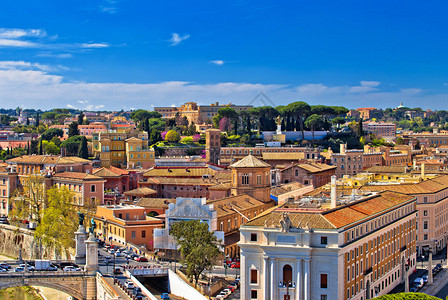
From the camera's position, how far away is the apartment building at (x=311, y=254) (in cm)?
3922

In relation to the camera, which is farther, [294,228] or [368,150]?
[368,150]

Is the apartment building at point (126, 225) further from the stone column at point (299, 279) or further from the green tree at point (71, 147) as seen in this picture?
the green tree at point (71, 147)

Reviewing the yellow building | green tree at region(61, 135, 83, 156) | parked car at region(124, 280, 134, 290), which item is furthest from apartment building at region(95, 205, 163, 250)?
green tree at region(61, 135, 83, 156)

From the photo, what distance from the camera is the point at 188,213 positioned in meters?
57.3

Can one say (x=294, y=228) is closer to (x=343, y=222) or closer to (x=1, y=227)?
(x=343, y=222)

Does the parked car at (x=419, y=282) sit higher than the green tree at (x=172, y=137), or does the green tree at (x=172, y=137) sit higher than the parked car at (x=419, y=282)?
the green tree at (x=172, y=137)

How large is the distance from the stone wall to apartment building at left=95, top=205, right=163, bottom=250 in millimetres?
4987

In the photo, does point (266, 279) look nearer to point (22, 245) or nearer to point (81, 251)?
point (81, 251)

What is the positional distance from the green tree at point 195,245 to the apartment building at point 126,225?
6184 mm

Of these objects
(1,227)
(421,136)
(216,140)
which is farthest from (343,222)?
(421,136)

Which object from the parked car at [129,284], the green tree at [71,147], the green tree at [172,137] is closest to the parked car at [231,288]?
the parked car at [129,284]

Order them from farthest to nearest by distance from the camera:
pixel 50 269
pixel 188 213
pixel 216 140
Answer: pixel 216 140 → pixel 188 213 → pixel 50 269

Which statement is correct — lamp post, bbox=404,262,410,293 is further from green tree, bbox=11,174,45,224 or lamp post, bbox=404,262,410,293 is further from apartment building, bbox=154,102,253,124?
apartment building, bbox=154,102,253,124

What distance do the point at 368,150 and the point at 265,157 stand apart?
2313cm
